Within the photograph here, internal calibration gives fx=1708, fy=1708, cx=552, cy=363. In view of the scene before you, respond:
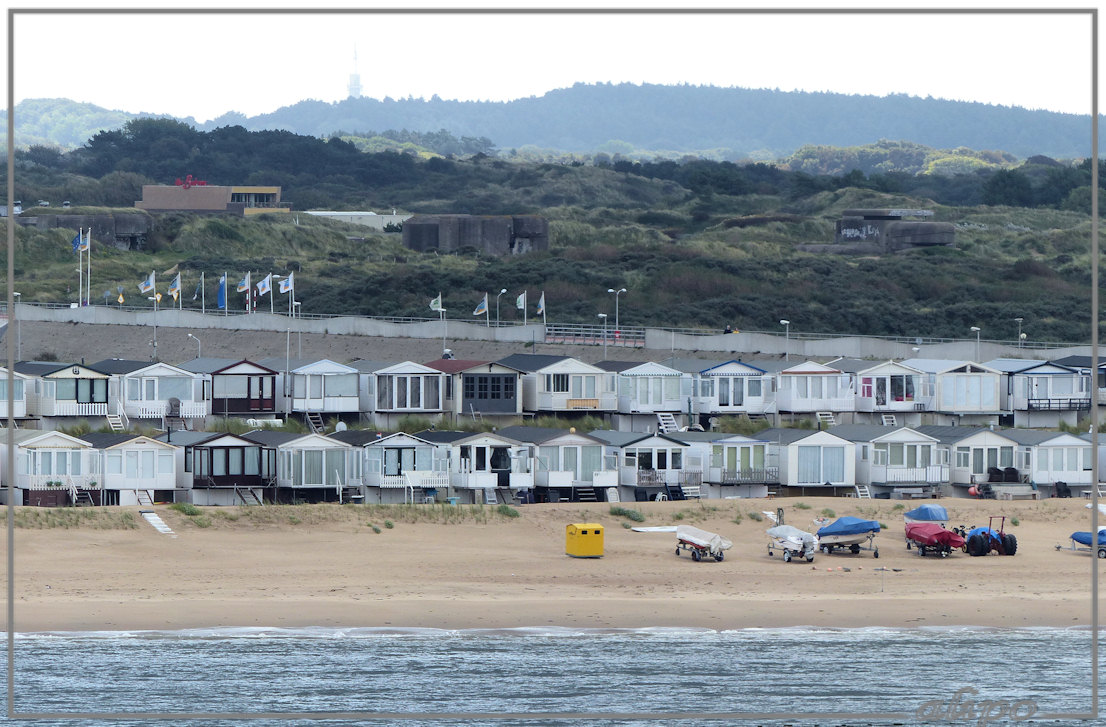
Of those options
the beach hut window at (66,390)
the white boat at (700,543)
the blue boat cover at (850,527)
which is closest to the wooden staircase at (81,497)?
the beach hut window at (66,390)

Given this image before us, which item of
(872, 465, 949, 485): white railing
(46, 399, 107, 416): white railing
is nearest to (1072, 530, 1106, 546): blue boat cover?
(872, 465, 949, 485): white railing

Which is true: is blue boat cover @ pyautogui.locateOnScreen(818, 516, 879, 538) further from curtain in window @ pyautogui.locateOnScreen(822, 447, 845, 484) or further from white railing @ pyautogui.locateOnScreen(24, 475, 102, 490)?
white railing @ pyautogui.locateOnScreen(24, 475, 102, 490)

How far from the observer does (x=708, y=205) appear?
648ft

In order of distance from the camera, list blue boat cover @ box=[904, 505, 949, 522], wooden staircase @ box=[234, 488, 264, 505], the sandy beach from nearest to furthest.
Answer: the sandy beach < blue boat cover @ box=[904, 505, 949, 522] < wooden staircase @ box=[234, 488, 264, 505]

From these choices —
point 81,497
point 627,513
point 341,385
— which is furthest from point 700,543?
point 341,385

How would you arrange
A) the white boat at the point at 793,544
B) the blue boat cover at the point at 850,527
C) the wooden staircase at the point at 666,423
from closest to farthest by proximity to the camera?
the white boat at the point at 793,544 < the blue boat cover at the point at 850,527 < the wooden staircase at the point at 666,423

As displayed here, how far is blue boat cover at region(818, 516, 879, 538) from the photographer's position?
48406 millimetres

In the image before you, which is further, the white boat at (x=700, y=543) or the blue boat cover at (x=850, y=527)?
the blue boat cover at (x=850, y=527)

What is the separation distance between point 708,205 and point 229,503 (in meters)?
149

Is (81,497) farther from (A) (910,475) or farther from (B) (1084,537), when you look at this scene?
(B) (1084,537)

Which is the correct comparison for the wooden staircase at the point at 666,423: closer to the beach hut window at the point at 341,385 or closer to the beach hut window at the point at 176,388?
the beach hut window at the point at 341,385

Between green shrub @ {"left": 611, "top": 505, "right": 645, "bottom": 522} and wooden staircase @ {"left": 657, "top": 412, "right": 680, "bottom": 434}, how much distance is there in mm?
13012

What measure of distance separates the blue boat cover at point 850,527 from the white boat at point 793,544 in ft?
2.22

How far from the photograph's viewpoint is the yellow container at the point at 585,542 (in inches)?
1849
